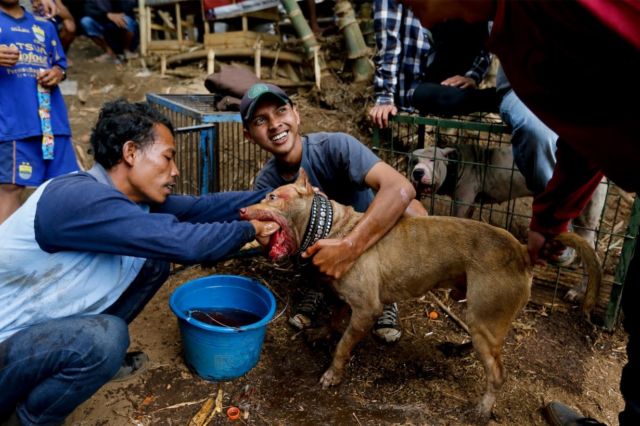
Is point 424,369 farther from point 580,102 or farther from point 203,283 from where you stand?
point 580,102

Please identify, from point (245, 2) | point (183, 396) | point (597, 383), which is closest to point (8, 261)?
Answer: point (183, 396)

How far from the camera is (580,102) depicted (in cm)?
181

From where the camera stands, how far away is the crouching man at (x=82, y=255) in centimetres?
267

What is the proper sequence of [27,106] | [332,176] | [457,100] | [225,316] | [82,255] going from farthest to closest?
[27,106] < [457,100] < [332,176] < [225,316] < [82,255]

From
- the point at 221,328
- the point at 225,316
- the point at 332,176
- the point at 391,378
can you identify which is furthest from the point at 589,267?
the point at 225,316

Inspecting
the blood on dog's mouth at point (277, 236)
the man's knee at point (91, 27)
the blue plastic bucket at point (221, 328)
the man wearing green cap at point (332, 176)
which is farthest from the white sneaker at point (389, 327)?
the man's knee at point (91, 27)

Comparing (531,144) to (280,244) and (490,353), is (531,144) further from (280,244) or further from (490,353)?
(280,244)

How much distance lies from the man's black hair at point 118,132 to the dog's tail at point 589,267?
2.61 meters

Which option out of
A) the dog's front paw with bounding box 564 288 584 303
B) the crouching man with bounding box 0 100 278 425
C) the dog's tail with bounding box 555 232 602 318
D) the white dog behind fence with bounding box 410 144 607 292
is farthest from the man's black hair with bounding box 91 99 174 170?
the dog's front paw with bounding box 564 288 584 303

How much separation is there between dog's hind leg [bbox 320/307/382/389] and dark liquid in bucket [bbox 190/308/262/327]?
679 millimetres

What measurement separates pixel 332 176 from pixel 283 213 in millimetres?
839

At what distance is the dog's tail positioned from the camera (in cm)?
286

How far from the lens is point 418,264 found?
3.45m

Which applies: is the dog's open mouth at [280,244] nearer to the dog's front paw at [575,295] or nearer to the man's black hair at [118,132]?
the man's black hair at [118,132]
